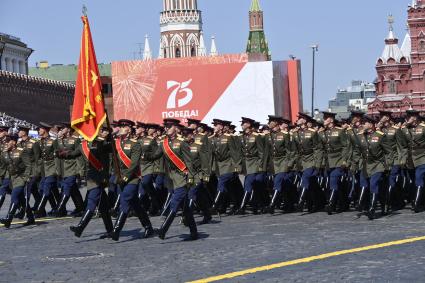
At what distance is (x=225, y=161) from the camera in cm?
2266

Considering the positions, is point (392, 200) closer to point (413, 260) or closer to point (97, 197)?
point (97, 197)

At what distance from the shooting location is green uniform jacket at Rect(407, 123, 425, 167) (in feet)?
69.6

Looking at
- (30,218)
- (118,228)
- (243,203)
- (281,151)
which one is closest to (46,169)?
(30,218)

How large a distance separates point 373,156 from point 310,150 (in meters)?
1.93

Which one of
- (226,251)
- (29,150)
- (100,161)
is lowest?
(226,251)

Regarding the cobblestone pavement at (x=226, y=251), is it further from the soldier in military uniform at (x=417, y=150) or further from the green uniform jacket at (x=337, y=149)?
the green uniform jacket at (x=337, y=149)

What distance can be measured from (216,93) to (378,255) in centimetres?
4386

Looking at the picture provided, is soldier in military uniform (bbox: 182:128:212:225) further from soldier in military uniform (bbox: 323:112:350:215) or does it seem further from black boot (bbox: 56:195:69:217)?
black boot (bbox: 56:195:69:217)

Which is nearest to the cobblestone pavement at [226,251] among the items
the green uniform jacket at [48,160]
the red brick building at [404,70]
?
the green uniform jacket at [48,160]

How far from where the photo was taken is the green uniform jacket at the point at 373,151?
67.0 ft

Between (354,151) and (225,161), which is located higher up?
(354,151)

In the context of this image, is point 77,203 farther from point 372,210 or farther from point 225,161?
point 372,210

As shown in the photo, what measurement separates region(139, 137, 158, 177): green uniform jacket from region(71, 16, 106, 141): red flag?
8.29 feet

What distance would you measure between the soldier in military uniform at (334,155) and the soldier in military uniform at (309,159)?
17 cm
